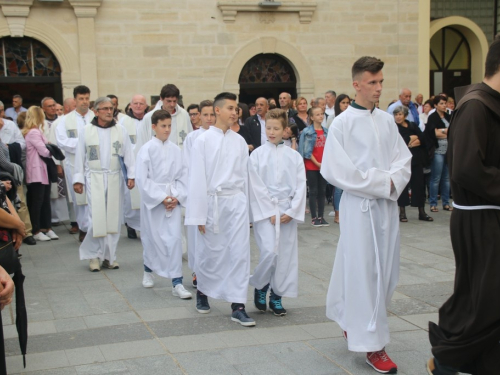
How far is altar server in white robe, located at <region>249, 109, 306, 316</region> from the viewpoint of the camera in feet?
20.2

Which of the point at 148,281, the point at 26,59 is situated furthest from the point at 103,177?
the point at 26,59

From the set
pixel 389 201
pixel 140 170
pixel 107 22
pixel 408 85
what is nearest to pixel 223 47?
pixel 107 22

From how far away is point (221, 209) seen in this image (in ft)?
20.0

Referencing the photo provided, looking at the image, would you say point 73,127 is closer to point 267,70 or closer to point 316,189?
point 316,189

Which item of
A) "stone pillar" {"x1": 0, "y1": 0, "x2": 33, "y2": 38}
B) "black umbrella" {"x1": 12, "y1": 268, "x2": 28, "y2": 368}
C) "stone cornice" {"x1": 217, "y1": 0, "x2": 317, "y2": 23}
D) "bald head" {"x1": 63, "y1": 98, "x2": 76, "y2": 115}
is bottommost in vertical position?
"black umbrella" {"x1": 12, "y1": 268, "x2": 28, "y2": 368}

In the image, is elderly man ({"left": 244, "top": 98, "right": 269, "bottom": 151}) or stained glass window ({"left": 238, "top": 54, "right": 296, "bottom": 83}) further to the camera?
stained glass window ({"left": 238, "top": 54, "right": 296, "bottom": 83})

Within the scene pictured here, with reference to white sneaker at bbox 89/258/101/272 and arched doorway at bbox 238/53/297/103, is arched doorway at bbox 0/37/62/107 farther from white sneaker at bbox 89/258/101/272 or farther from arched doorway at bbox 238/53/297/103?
white sneaker at bbox 89/258/101/272

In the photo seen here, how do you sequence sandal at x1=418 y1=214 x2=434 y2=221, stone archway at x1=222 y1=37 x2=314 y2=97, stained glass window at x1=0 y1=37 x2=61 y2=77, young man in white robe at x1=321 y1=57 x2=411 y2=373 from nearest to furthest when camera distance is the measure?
young man in white robe at x1=321 y1=57 x2=411 y2=373
sandal at x1=418 y1=214 x2=434 y2=221
stained glass window at x1=0 y1=37 x2=61 y2=77
stone archway at x1=222 y1=37 x2=314 y2=97

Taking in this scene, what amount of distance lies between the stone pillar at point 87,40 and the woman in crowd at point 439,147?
7.35 meters

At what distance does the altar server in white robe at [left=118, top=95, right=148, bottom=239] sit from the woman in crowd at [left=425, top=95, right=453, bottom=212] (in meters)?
4.80

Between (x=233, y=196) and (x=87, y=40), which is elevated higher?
(x=87, y=40)

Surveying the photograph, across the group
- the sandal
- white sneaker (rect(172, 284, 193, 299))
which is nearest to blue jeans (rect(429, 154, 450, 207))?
the sandal

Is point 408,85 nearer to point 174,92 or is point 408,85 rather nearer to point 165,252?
point 174,92

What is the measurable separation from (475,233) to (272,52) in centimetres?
1354
